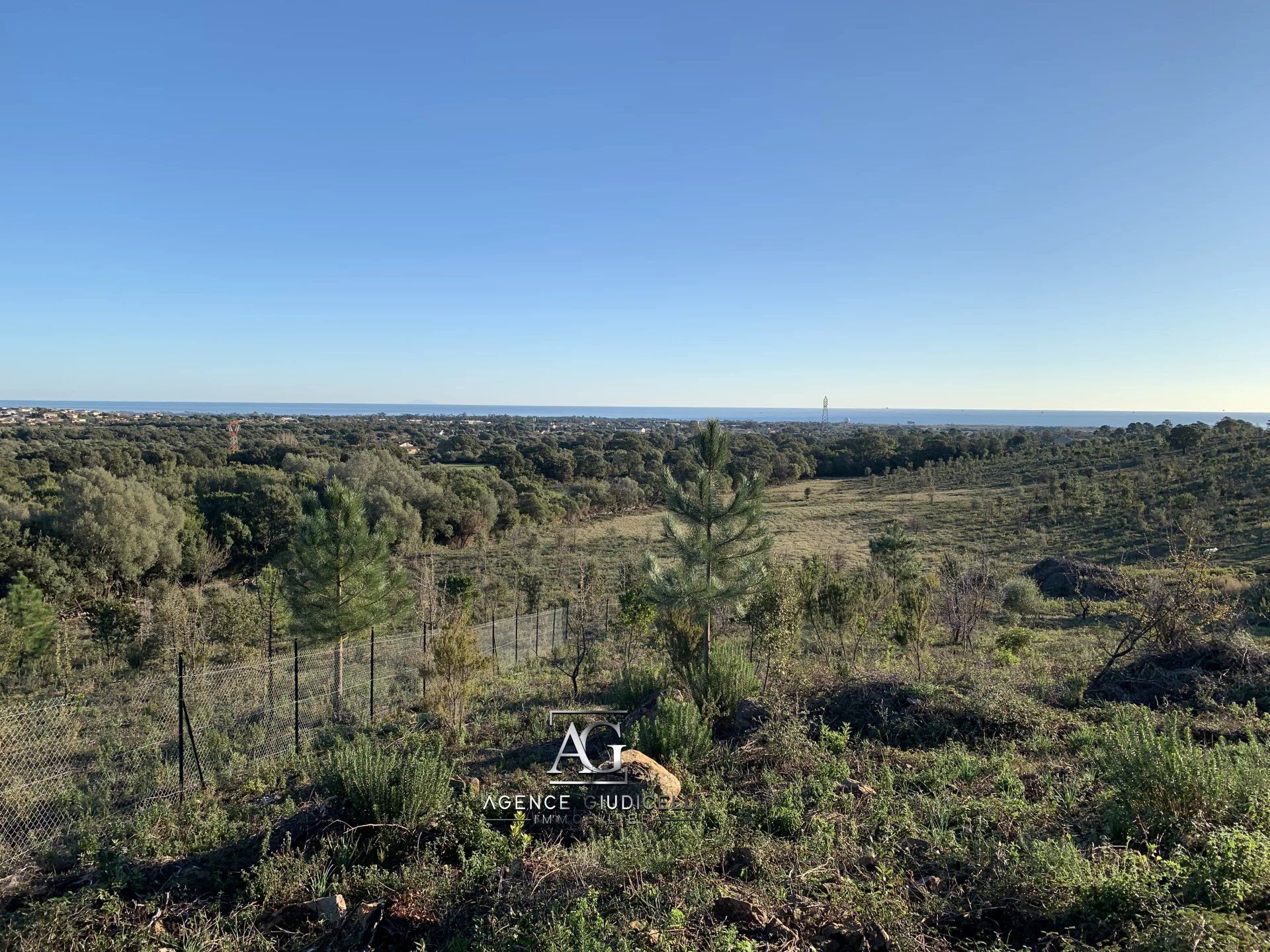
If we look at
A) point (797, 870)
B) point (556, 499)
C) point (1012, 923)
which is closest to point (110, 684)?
point (797, 870)

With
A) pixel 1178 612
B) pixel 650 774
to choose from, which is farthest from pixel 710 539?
pixel 1178 612

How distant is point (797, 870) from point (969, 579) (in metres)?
16.5

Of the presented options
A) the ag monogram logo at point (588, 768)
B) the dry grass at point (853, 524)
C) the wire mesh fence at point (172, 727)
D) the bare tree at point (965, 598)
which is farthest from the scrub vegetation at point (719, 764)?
the dry grass at point (853, 524)

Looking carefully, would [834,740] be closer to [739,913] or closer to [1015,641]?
[739,913]

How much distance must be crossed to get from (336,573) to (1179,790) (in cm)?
1203

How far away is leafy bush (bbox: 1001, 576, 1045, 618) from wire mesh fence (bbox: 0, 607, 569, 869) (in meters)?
15.2

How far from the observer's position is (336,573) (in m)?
11.7

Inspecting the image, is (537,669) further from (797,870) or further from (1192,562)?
(1192,562)

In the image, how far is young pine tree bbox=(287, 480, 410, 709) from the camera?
11453 millimetres

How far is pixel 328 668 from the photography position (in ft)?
39.3

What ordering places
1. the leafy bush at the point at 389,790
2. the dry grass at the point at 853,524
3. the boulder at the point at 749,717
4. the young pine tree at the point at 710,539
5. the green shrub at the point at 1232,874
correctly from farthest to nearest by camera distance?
1. the dry grass at the point at 853,524
2. the young pine tree at the point at 710,539
3. the boulder at the point at 749,717
4. the leafy bush at the point at 389,790
5. the green shrub at the point at 1232,874

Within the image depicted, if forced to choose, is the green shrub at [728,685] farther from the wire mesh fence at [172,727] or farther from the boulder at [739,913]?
the boulder at [739,913]

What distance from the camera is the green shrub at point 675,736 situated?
6.19m

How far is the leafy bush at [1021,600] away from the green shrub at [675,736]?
16106 millimetres
